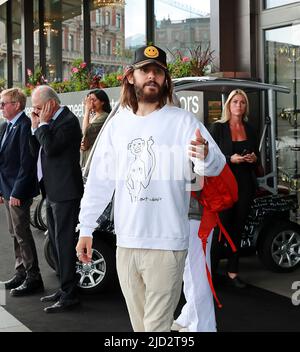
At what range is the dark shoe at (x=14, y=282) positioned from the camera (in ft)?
21.4

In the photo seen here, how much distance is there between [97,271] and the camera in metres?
6.29

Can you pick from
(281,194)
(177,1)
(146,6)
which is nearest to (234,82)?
(281,194)

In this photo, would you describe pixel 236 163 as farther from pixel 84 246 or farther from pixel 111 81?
pixel 111 81

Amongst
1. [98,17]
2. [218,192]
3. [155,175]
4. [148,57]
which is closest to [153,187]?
[155,175]

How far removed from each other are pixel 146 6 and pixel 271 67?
5595mm

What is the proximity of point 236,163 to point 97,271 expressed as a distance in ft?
5.90

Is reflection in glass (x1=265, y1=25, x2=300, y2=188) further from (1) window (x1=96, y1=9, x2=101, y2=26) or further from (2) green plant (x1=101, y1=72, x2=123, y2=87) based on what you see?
(1) window (x1=96, y1=9, x2=101, y2=26)

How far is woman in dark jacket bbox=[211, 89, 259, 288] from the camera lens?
6.54 metres

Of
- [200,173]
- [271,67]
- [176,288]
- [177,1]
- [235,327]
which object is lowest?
[235,327]

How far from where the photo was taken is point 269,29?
9.52m

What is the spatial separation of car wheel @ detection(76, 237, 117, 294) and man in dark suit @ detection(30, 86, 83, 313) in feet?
1.40

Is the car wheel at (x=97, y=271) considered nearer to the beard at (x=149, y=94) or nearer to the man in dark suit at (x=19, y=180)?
the man in dark suit at (x=19, y=180)

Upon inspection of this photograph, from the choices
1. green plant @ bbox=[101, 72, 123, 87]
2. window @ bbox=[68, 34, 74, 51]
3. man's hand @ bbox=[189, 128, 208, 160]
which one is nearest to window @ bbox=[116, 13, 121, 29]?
window @ bbox=[68, 34, 74, 51]
